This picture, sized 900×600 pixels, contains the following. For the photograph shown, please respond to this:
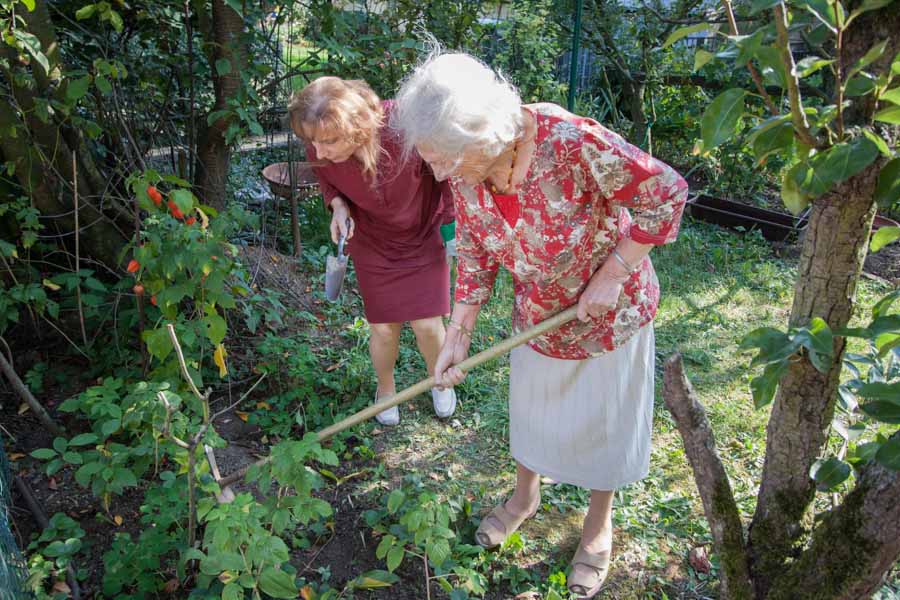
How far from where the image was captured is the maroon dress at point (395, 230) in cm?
263

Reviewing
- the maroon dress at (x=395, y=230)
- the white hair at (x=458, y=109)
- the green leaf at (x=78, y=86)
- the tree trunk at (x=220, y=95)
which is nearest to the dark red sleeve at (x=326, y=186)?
the maroon dress at (x=395, y=230)

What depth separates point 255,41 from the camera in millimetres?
3510

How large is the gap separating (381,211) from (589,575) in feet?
→ 4.96

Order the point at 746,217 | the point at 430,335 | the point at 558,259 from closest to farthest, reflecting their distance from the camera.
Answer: the point at 558,259 < the point at 430,335 < the point at 746,217

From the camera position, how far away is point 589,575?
88.3 inches

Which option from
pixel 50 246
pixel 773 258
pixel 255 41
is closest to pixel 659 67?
pixel 773 258

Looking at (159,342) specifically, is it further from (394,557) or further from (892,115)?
(892,115)

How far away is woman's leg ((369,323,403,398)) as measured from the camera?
302 cm

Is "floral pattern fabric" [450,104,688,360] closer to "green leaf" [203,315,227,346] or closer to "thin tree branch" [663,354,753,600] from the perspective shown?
"thin tree branch" [663,354,753,600]

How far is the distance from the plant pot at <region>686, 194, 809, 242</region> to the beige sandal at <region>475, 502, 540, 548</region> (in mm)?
3874

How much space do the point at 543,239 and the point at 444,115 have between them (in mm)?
444

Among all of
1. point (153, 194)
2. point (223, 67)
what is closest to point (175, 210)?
point (153, 194)

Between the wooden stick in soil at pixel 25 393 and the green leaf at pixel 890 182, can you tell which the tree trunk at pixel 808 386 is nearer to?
the green leaf at pixel 890 182

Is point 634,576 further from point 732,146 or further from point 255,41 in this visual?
point 732,146
